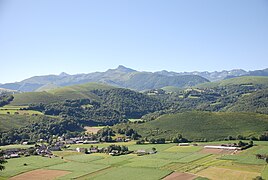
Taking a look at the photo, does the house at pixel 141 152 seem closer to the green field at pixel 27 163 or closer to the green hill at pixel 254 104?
the green field at pixel 27 163

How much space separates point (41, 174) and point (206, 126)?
192ft

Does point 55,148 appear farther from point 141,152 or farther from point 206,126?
point 206,126

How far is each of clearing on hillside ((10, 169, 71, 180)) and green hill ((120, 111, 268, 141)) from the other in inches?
1747

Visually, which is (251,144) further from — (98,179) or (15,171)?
(15,171)

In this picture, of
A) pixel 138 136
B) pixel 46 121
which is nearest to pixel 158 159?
pixel 138 136

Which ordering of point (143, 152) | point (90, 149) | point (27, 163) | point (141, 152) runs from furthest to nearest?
1. point (90, 149)
2. point (141, 152)
3. point (143, 152)
4. point (27, 163)

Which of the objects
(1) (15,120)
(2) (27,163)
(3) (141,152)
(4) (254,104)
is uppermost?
(4) (254,104)

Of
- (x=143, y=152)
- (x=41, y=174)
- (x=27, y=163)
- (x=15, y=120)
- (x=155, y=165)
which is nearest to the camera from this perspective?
(x=41, y=174)

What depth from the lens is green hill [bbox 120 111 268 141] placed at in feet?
324

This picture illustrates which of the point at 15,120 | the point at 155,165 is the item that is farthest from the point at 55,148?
the point at 155,165

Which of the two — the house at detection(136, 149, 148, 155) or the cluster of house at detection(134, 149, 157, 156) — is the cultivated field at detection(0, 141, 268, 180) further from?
the house at detection(136, 149, 148, 155)

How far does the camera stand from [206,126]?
106125 millimetres

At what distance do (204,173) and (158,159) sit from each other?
16268 mm

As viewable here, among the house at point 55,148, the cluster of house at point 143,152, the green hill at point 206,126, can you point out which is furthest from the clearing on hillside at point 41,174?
the green hill at point 206,126
